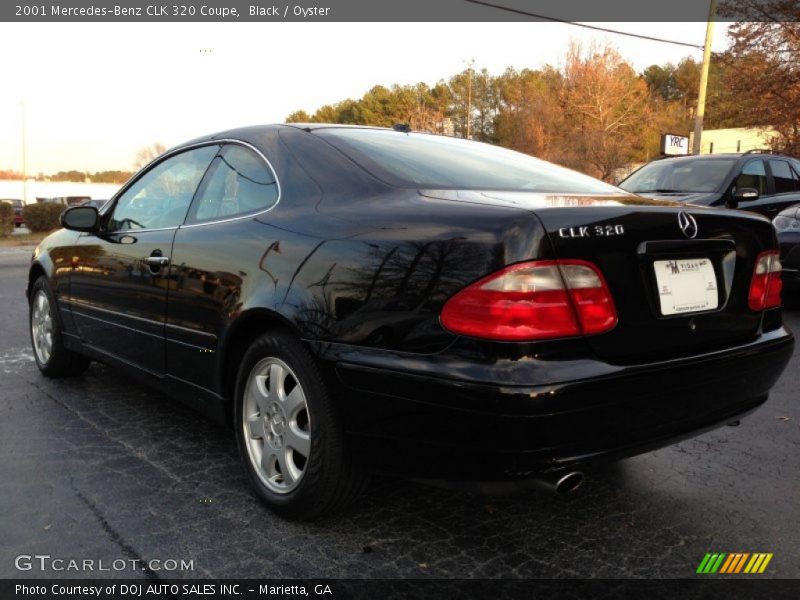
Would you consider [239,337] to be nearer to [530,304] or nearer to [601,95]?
[530,304]

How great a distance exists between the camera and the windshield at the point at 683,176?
28.1 ft

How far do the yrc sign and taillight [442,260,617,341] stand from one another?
59.7 feet

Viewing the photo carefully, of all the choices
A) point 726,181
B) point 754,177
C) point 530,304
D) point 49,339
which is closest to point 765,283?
point 530,304

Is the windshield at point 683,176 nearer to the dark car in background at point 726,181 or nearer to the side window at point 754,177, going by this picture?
the dark car in background at point 726,181

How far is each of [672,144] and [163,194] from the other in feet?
59.8

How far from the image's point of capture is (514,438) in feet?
6.45

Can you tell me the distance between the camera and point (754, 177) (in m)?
8.79

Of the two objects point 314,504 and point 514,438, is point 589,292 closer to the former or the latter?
point 514,438

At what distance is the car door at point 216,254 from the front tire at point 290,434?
0.24 metres

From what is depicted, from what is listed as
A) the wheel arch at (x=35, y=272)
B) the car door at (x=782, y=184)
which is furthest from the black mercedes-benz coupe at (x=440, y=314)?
the car door at (x=782, y=184)

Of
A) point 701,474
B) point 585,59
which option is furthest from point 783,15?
point 701,474

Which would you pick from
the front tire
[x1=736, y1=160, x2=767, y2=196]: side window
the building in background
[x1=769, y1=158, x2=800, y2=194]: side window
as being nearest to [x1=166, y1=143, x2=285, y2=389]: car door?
the front tire

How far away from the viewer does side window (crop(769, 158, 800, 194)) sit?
920cm

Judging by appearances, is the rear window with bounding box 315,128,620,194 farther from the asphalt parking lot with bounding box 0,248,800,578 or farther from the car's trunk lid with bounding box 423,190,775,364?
the asphalt parking lot with bounding box 0,248,800,578
